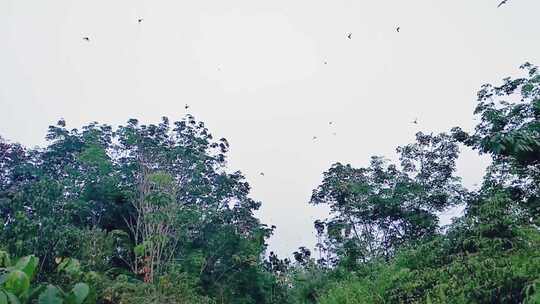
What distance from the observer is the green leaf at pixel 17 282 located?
5.39 feet

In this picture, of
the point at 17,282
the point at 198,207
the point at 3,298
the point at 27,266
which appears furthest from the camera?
the point at 198,207

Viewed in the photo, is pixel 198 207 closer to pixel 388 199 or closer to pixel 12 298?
pixel 388 199

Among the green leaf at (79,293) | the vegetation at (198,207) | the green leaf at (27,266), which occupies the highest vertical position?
the vegetation at (198,207)

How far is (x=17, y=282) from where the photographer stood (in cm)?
166

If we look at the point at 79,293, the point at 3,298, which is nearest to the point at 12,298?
the point at 3,298

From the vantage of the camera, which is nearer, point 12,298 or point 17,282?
point 12,298

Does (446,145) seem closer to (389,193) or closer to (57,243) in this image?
(389,193)

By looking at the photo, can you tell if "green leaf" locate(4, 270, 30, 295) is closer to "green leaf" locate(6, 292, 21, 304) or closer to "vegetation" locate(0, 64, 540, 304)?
"green leaf" locate(6, 292, 21, 304)

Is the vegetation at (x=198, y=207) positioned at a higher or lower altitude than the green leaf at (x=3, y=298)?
higher

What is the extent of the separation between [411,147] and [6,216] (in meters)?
18.9

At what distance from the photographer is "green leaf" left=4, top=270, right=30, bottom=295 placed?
1.64 m

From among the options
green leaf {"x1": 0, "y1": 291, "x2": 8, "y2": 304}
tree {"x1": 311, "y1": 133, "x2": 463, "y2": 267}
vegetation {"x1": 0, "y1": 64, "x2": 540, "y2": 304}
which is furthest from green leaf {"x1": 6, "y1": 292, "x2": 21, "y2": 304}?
tree {"x1": 311, "y1": 133, "x2": 463, "y2": 267}

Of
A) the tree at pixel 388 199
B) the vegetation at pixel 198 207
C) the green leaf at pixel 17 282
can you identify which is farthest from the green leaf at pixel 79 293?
the tree at pixel 388 199

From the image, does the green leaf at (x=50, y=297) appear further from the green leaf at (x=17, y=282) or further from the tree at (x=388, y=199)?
the tree at (x=388, y=199)
